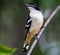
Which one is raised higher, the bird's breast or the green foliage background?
the bird's breast

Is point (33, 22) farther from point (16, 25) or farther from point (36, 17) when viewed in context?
point (16, 25)

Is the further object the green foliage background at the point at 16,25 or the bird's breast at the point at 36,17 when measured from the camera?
the green foliage background at the point at 16,25

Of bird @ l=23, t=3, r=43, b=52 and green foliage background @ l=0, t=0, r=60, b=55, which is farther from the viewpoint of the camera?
green foliage background @ l=0, t=0, r=60, b=55

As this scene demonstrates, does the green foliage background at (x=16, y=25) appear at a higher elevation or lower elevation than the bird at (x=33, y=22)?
lower

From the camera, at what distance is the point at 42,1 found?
288 centimetres

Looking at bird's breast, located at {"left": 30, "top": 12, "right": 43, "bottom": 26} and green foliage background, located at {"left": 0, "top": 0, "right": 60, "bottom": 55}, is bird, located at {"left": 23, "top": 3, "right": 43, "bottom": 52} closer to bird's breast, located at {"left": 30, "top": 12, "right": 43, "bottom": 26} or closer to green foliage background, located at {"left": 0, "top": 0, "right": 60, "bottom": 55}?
bird's breast, located at {"left": 30, "top": 12, "right": 43, "bottom": 26}

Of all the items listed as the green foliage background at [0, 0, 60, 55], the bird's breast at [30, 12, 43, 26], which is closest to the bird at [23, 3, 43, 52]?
the bird's breast at [30, 12, 43, 26]

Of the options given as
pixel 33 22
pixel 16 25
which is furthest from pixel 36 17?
pixel 16 25

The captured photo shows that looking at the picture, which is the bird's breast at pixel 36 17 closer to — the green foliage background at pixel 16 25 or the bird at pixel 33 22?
the bird at pixel 33 22

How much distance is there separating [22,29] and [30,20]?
1006mm

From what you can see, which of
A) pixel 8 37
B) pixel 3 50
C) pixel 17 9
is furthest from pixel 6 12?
pixel 3 50

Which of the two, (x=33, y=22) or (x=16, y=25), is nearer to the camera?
(x=33, y=22)

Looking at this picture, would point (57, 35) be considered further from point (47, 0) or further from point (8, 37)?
point (47, 0)

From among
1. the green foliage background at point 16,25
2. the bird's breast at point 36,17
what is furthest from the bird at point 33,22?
the green foliage background at point 16,25
